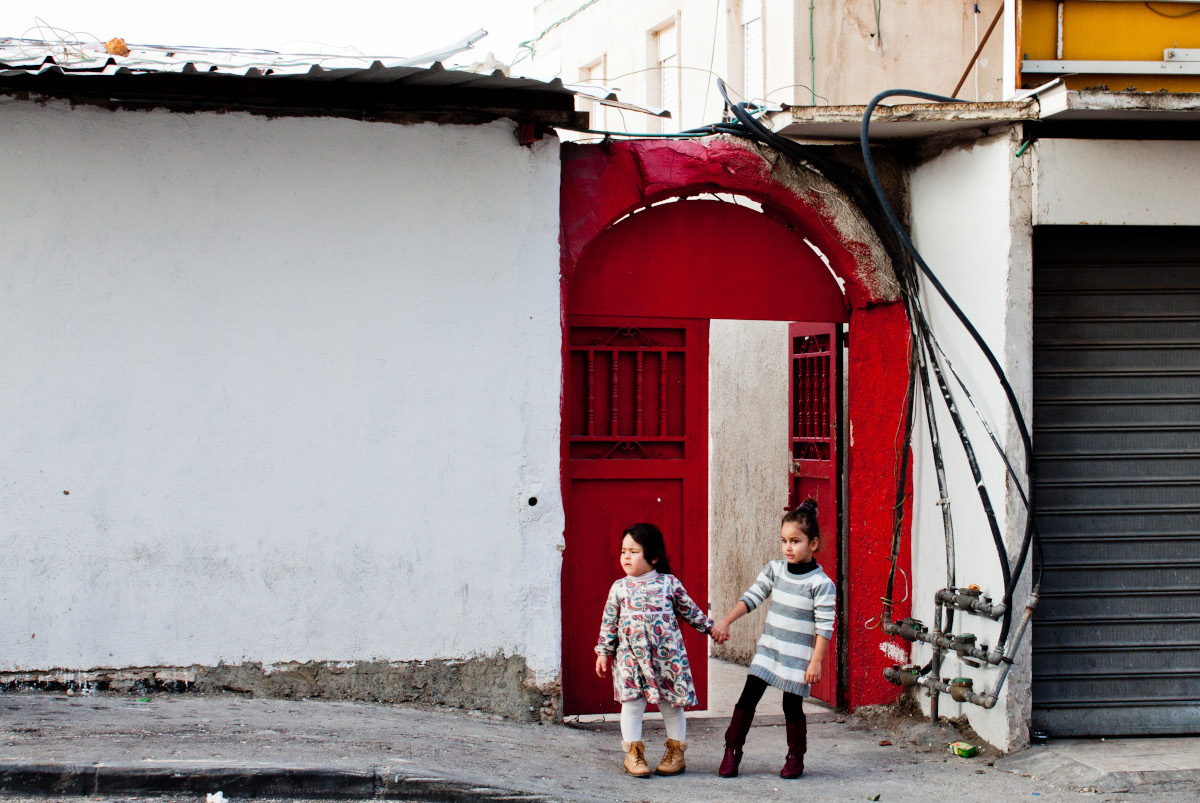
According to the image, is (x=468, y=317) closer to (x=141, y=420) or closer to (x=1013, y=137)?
(x=141, y=420)

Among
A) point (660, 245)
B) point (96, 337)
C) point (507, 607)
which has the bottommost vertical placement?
point (507, 607)

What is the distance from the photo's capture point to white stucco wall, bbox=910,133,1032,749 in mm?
5605

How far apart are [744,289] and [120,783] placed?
404cm

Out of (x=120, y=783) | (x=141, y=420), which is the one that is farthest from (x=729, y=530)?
(x=120, y=783)

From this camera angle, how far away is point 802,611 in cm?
509

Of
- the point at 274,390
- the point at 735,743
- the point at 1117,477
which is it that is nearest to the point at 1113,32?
the point at 1117,477

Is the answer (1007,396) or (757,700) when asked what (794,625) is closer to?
(757,700)

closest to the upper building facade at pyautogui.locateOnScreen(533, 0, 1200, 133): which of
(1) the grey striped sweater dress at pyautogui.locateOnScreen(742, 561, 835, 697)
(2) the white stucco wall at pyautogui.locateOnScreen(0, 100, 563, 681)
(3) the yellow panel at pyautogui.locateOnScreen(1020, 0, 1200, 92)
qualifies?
(3) the yellow panel at pyautogui.locateOnScreen(1020, 0, 1200, 92)

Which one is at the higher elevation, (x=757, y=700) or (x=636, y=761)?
(x=757, y=700)

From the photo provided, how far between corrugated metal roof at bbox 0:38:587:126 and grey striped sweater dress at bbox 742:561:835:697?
99.8 inches

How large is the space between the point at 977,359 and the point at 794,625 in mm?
1797

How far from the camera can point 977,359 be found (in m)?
5.82

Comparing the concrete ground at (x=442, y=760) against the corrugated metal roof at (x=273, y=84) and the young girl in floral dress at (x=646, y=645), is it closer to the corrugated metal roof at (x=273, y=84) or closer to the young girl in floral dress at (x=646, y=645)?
the young girl in floral dress at (x=646, y=645)

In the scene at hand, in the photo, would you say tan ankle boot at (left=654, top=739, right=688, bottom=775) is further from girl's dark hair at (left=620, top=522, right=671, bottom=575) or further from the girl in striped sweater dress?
girl's dark hair at (left=620, top=522, right=671, bottom=575)
